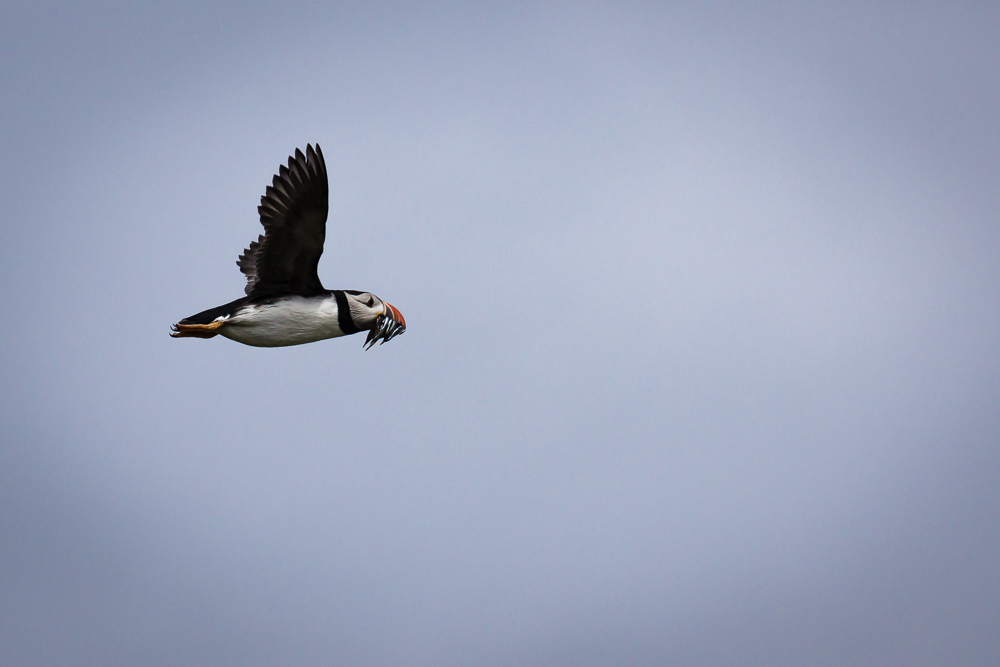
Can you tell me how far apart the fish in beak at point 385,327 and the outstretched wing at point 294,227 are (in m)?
0.90

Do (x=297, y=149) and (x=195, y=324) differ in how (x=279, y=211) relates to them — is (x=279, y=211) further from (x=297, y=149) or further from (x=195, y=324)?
(x=195, y=324)

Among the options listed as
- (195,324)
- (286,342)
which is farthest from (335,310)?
(195,324)

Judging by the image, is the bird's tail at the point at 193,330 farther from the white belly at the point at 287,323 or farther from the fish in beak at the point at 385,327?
the fish in beak at the point at 385,327

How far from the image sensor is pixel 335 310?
11.0 meters

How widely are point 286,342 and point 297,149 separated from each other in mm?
2322

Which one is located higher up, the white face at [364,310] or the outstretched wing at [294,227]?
the outstretched wing at [294,227]

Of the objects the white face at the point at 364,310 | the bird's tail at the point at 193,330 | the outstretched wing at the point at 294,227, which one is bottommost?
the bird's tail at the point at 193,330

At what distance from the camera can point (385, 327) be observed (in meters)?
11.1

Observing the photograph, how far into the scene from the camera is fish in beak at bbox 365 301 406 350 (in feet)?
36.4

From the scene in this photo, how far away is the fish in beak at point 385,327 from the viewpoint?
11.1m

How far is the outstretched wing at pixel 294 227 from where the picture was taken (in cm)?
1088

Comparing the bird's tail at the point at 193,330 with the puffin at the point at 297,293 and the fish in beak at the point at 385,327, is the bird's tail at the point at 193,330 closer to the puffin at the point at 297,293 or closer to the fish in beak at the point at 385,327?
the puffin at the point at 297,293

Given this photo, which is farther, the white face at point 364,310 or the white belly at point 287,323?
the white face at point 364,310

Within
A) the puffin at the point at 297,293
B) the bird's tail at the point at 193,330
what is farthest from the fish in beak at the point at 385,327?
the bird's tail at the point at 193,330
